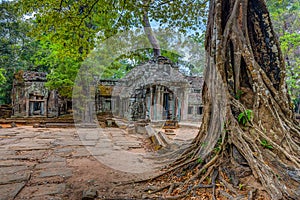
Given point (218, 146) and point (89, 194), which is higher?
point (218, 146)

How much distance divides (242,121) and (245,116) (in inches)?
3.7

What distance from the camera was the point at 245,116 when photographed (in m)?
2.99

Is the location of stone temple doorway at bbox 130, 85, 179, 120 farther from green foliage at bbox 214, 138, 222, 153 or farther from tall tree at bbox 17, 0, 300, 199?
green foliage at bbox 214, 138, 222, 153

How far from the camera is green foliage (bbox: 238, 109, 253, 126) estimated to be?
297 cm

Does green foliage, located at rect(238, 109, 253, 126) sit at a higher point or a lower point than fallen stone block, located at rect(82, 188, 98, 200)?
higher

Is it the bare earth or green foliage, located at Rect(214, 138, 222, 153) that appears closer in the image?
the bare earth

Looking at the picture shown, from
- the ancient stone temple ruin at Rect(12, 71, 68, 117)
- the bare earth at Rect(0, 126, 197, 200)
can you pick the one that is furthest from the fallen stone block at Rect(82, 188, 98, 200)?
the ancient stone temple ruin at Rect(12, 71, 68, 117)

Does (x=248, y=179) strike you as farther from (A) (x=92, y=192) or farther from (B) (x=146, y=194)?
(A) (x=92, y=192)

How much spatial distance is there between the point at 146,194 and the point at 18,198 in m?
1.71

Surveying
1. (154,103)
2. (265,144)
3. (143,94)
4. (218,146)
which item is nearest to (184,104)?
(154,103)

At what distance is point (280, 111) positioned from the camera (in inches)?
127

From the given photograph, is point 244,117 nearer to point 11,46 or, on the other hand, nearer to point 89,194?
point 89,194

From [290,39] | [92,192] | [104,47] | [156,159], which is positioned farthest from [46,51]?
[290,39]

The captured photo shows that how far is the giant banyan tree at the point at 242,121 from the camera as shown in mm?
2555
